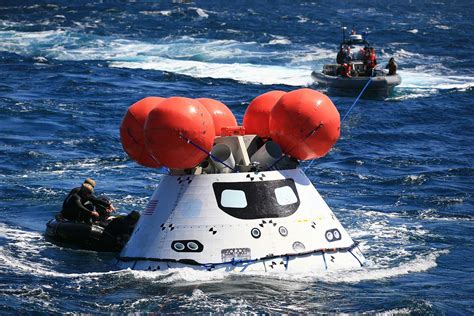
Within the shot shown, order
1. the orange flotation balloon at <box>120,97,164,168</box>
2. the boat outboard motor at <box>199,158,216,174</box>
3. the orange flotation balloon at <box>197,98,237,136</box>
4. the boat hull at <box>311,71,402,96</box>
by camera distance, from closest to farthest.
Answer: the boat outboard motor at <box>199,158,216,174</box>
the orange flotation balloon at <box>120,97,164,168</box>
the orange flotation balloon at <box>197,98,237,136</box>
the boat hull at <box>311,71,402,96</box>

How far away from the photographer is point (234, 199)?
45.2ft

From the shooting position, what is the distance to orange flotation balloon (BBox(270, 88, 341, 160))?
556 inches

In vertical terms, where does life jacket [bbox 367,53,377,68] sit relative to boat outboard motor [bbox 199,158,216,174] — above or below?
below

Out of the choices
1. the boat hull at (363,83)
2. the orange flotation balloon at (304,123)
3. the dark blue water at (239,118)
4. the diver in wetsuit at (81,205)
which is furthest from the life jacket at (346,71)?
the orange flotation balloon at (304,123)

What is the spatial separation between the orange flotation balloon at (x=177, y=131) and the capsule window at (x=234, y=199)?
0.67 meters

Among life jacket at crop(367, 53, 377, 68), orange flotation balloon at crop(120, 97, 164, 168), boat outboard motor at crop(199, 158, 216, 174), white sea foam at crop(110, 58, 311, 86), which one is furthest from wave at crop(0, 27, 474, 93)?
boat outboard motor at crop(199, 158, 216, 174)

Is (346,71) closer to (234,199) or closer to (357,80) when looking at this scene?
(357,80)

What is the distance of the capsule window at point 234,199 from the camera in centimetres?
1374

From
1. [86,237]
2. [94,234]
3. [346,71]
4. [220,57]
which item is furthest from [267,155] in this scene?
Answer: [220,57]

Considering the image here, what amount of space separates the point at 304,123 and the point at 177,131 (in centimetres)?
194

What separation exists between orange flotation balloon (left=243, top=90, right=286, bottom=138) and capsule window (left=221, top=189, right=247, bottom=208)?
1543mm

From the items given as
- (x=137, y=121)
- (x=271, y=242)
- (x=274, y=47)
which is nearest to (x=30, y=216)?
(x=137, y=121)

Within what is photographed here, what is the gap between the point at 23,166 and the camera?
2416 cm

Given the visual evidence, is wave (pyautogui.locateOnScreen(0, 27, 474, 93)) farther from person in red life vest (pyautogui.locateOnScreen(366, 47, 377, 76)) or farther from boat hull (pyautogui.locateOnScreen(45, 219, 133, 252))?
boat hull (pyautogui.locateOnScreen(45, 219, 133, 252))
